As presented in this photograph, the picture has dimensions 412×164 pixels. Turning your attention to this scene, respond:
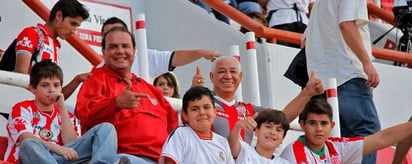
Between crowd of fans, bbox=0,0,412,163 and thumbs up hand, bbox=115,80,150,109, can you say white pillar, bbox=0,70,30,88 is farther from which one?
thumbs up hand, bbox=115,80,150,109

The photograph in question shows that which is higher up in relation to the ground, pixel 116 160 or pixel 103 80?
pixel 103 80

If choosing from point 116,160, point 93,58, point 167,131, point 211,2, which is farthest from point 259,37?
point 116,160

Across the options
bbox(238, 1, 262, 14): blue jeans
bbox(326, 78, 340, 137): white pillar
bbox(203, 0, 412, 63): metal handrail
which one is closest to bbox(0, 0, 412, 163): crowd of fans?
bbox(326, 78, 340, 137): white pillar

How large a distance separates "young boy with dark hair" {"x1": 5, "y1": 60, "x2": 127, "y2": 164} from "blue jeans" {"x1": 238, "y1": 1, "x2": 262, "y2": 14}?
4.91 meters

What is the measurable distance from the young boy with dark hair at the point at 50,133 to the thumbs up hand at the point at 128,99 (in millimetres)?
156

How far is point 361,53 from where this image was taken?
25.5 ft

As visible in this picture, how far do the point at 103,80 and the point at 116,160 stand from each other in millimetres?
697

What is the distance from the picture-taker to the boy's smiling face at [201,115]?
6586mm

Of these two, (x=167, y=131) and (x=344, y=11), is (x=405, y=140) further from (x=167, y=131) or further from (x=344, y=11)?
(x=167, y=131)

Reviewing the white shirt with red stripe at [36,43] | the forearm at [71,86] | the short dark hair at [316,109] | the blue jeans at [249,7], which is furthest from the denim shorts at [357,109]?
the blue jeans at [249,7]

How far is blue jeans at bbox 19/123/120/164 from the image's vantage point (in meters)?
6.19

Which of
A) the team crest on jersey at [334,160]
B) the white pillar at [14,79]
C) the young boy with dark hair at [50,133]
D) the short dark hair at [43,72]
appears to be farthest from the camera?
the team crest on jersey at [334,160]

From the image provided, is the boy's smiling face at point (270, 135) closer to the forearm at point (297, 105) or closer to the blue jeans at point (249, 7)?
the forearm at point (297, 105)

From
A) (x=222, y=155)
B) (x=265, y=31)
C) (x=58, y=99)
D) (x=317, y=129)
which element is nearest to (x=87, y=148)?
(x=58, y=99)
